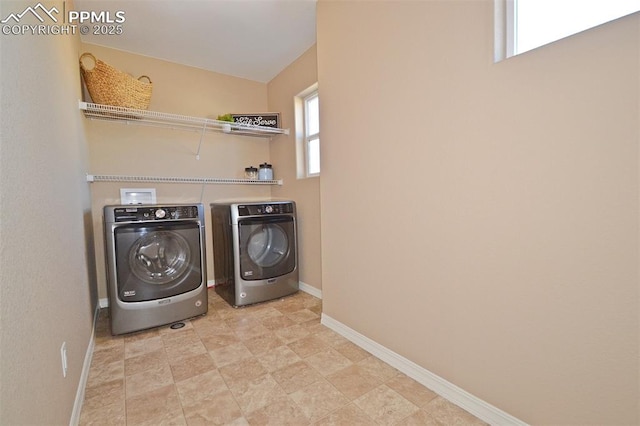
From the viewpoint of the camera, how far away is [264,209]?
262 centimetres

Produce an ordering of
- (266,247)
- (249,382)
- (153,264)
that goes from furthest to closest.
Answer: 1. (266,247)
2. (153,264)
3. (249,382)

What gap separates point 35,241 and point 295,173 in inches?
90.4

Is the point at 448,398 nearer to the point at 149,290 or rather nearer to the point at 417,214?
the point at 417,214

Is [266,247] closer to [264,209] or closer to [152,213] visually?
[264,209]

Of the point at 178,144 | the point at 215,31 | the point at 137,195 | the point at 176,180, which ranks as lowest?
the point at 137,195

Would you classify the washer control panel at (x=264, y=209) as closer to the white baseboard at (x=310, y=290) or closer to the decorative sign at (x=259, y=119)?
→ the white baseboard at (x=310, y=290)

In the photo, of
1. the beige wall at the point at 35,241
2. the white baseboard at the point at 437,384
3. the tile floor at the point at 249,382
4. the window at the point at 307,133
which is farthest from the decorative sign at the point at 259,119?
the white baseboard at the point at 437,384

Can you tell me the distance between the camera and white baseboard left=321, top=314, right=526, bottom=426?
1.18 metres

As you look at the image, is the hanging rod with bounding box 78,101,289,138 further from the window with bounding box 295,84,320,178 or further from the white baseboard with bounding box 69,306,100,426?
the white baseboard with bounding box 69,306,100,426

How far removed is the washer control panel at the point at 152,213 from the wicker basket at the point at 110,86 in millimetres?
946

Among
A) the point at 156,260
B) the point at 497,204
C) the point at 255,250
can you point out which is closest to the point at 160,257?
the point at 156,260

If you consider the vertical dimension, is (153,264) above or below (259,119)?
below

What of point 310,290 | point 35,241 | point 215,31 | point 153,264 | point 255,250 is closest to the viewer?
point 35,241

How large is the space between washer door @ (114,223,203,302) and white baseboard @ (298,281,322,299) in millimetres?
1074
